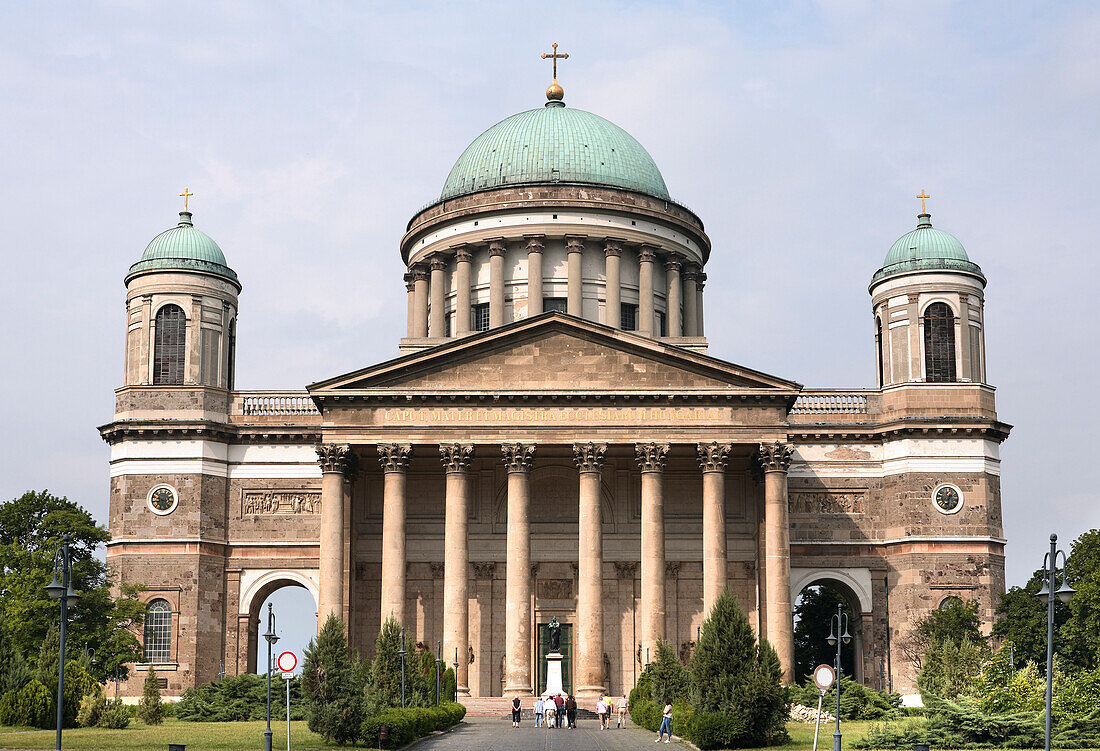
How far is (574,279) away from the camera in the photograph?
243 ft

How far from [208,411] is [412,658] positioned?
77.9ft

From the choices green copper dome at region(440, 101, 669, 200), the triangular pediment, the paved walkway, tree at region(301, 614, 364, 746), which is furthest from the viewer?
green copper dome at region(440, 101, 669, 200)

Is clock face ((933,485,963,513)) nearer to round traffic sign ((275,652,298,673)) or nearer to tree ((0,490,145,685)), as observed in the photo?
tree ((0,490,145,685))

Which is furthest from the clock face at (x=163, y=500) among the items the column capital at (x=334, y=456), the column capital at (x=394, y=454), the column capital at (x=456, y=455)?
the column capital at (x=456, y=455)

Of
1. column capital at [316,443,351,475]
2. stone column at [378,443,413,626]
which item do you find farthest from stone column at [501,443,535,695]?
column capital at [316,443,351,475]

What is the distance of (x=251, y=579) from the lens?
68.2 metres

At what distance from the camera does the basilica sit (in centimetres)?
6075

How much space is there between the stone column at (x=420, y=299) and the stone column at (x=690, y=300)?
13.8m

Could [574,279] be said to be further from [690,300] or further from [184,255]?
[184,255]

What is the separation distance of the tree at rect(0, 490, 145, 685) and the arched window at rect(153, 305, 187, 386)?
1061 cm

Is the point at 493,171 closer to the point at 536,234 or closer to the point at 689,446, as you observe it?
the point at 536,234

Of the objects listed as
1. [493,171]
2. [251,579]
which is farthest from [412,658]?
[493,171]

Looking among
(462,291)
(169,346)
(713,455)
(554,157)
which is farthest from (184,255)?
(713,455)

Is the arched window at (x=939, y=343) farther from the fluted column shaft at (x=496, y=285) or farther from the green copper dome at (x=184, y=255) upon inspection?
the green copper dome at (x=184, y=255)
